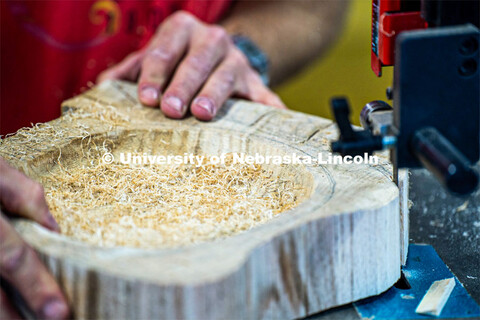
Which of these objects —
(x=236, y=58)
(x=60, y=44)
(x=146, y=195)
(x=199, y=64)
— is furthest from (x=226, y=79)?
(x=60, y=44)

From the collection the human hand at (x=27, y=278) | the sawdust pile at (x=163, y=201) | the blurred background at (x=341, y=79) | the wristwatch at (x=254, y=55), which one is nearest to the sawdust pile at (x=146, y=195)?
the sawdust pile at (x=163, y=201)

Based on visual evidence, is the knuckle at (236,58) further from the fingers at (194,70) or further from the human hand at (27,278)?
the human hand at (27,278)

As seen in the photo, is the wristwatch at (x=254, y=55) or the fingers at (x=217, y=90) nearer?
the fingers at (x=217, y=90)

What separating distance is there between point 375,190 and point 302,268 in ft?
0.77

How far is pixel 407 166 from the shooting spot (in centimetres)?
96

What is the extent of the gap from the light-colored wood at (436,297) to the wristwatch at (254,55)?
4.50 ft

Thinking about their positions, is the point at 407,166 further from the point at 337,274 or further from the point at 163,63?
the point at 163,63

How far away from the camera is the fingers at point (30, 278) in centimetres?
86

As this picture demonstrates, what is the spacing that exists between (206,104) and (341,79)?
2.92 meters

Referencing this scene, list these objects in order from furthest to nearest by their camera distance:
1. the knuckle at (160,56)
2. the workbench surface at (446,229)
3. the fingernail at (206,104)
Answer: the knuckle at (160,56) → the fingernail at (206,104) → the workbench surface at (446,229)

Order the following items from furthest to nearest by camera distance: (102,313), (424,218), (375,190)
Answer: (424,218) < (375,190) < (102,313)

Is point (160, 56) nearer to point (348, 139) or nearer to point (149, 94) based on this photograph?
point (149, 94)

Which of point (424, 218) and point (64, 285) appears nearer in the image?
point (64, 285)

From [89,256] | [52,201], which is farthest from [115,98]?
[89,256]
